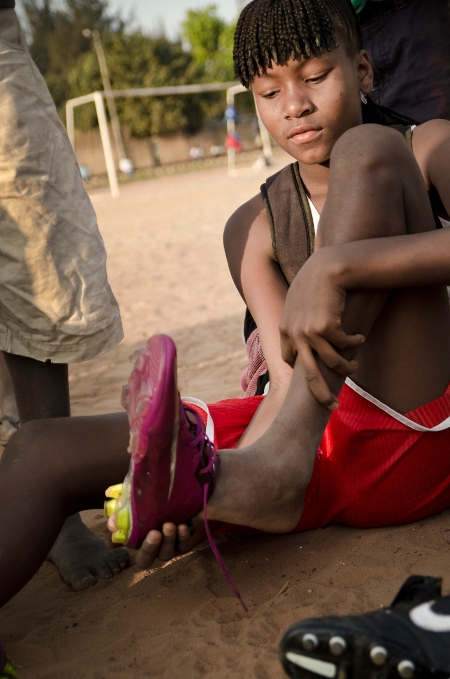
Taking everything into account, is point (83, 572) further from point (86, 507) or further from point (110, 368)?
point (110, 368)

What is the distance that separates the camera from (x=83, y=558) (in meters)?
2.07

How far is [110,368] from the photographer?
4.84m

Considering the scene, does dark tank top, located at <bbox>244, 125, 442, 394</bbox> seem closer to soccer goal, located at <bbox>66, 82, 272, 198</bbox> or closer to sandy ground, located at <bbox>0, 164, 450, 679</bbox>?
sandy ground, located at <bbox>0, 164, 450, 679</bbox>

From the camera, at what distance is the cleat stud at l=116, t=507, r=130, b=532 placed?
4.79ft

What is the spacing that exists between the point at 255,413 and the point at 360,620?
2.93ft

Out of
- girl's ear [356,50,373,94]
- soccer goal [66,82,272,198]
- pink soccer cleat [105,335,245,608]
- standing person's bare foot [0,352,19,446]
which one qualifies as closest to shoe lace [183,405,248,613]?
pink soccer cleat [105,335,245,608]

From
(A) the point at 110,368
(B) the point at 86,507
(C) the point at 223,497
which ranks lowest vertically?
(A) the point at 110,368

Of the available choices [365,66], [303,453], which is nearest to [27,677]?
[303,453]

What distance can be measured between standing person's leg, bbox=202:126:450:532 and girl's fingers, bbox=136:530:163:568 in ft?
0.40

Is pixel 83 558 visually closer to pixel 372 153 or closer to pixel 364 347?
pixel 364 347

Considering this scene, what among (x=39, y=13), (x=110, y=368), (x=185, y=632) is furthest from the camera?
(x=39, y=13)

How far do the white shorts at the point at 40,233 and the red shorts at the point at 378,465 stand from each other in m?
0.64

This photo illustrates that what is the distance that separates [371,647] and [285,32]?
1484mm

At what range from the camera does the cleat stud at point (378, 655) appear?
117 cm
